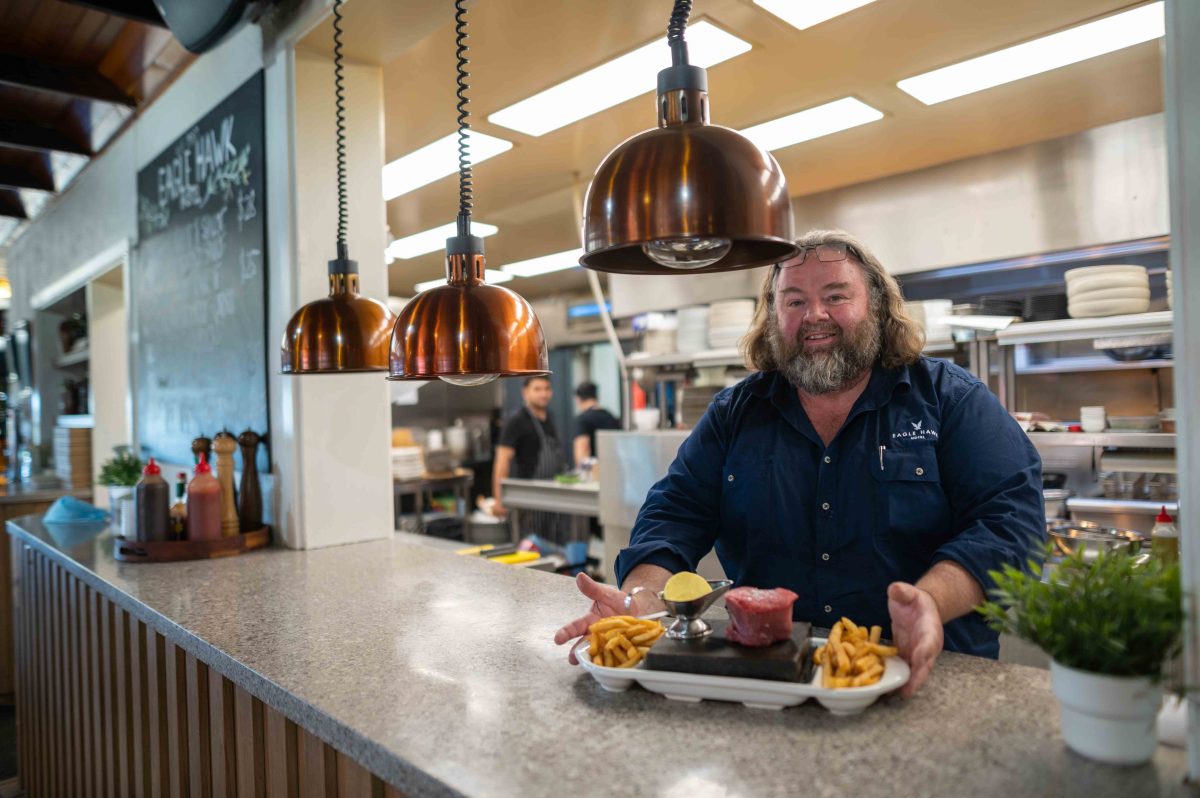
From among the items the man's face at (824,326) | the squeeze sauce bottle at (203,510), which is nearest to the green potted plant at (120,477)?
the squeeze sauce bottle at (203,510)

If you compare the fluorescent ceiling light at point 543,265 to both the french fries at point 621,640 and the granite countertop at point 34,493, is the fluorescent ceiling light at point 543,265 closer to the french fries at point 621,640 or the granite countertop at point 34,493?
the granite countertop at point 34,493

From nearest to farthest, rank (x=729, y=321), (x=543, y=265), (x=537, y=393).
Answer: (x=729, y=321)
(x=537, y=393)
(x=543, y=265)

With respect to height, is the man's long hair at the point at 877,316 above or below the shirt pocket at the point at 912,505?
above

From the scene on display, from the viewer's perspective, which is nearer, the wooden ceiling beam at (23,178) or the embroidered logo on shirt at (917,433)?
the embroidered logo on shirt at (917,433)

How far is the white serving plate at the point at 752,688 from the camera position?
114cm

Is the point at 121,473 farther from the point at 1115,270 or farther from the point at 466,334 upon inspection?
the point at 1115,270

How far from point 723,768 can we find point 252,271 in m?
2.55

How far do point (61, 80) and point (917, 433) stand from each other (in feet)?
12.8

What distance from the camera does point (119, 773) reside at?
2.35 metres

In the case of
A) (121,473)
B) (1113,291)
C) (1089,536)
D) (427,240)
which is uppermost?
(427,240)

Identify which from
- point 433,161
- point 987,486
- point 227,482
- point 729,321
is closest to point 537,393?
point 729,321

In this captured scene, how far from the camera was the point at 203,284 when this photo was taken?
3.29 meters

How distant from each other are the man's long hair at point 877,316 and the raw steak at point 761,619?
88cm

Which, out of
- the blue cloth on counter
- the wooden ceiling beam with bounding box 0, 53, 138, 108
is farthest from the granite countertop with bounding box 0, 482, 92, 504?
the wooden ceiling beam with bounding box 0, 53, 138, 108
